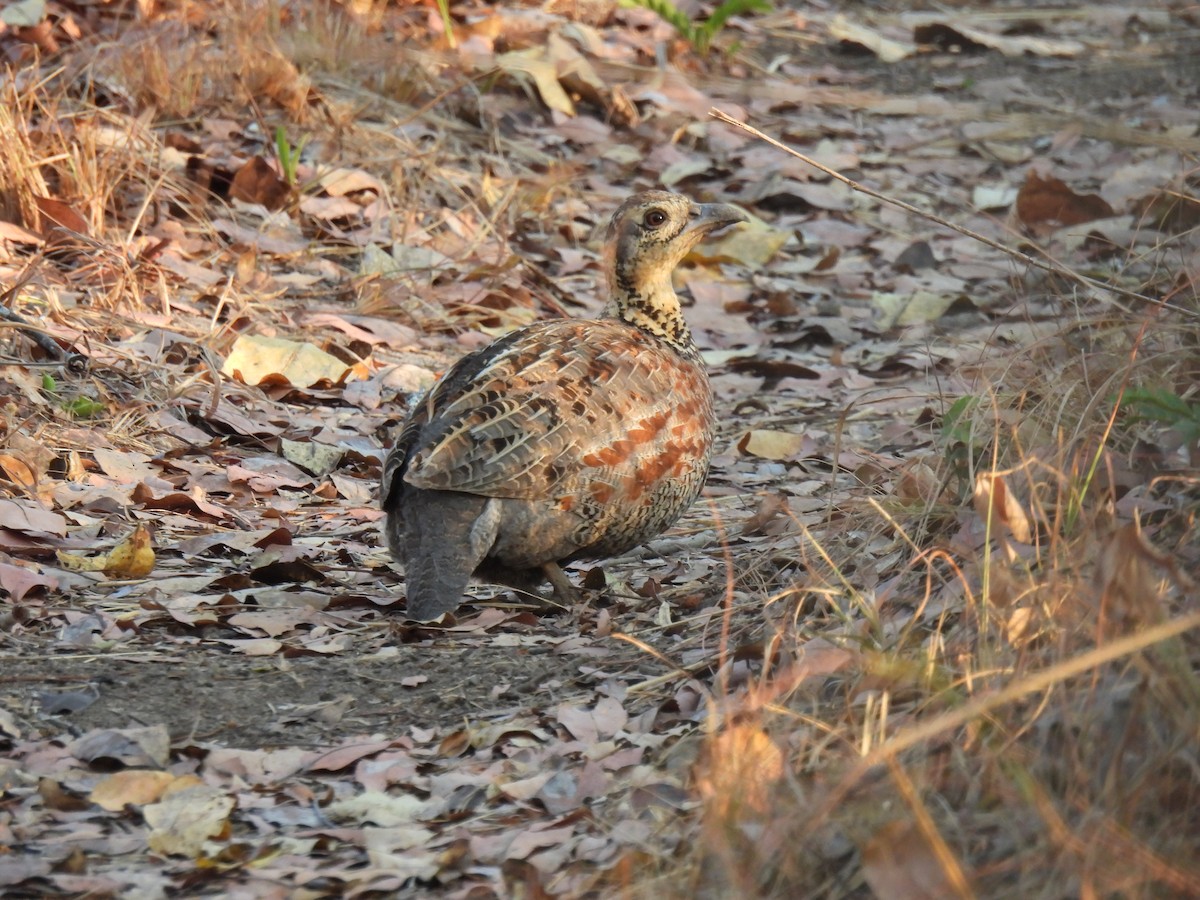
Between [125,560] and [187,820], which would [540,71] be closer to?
[125,560]

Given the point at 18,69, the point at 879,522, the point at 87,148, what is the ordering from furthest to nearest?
the point at 18,69
the point at 87,148
the point at 879,522

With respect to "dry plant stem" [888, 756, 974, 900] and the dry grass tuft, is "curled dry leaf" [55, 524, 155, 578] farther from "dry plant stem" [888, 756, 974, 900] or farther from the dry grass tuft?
"dry plant stem" [888, 756, 974, 900]

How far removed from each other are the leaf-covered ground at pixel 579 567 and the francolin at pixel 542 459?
0.22m

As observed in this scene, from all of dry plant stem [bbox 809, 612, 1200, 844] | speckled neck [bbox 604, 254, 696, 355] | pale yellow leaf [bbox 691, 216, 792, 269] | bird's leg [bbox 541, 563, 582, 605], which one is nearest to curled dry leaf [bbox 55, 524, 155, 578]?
bird's leg [bbox 541, 563, 582, 605]

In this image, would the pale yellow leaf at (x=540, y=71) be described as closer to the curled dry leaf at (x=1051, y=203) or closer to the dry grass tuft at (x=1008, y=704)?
the curled dry leaf at (x=1051, y=203)

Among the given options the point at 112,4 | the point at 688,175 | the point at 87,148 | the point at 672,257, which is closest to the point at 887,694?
the point at 672,257

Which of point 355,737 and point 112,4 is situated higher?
point 112,4

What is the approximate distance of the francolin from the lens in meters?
4.75

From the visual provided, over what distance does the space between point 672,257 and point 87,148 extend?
2950 millimetres

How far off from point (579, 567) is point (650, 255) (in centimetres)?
116

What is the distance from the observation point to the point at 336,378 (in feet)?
22.5

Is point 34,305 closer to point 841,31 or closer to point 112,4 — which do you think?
point 112,4

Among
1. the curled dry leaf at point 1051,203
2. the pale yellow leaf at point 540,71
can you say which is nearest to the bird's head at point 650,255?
the curled dry leaf at point 1051,203

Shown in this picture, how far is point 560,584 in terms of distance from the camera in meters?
5.09
